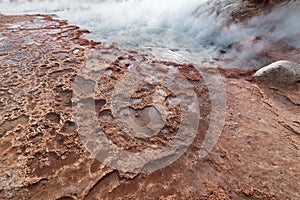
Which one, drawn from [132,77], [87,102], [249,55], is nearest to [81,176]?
[87,102]

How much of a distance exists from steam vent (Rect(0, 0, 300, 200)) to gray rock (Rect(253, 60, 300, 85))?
0.02 meters

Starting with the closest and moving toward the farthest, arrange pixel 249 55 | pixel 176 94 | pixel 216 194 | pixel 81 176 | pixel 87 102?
1. pixel 216 194
2. pixel 81 176
3. pixel 87 102
4. pixel 176 94
5. pixel 249 55

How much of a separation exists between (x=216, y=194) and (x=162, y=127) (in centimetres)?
106

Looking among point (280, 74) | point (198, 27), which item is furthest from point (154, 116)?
point (198, 27)

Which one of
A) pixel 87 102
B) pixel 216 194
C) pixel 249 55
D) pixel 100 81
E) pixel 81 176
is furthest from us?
pixel 249 55

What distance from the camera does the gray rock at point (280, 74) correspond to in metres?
3.50

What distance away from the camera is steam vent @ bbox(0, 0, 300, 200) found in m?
1.96

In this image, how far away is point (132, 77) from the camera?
3.73 metres

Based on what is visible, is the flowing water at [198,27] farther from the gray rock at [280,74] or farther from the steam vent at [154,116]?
the gray rock at [280,74]

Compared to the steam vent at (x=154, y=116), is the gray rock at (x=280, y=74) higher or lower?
higher

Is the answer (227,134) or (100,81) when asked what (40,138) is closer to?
(100,81)

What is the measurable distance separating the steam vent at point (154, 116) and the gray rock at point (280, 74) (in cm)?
2

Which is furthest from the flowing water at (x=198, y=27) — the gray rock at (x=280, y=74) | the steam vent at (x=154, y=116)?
the gray rock at (x=280, y=74)

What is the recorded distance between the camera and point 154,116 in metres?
2.82
